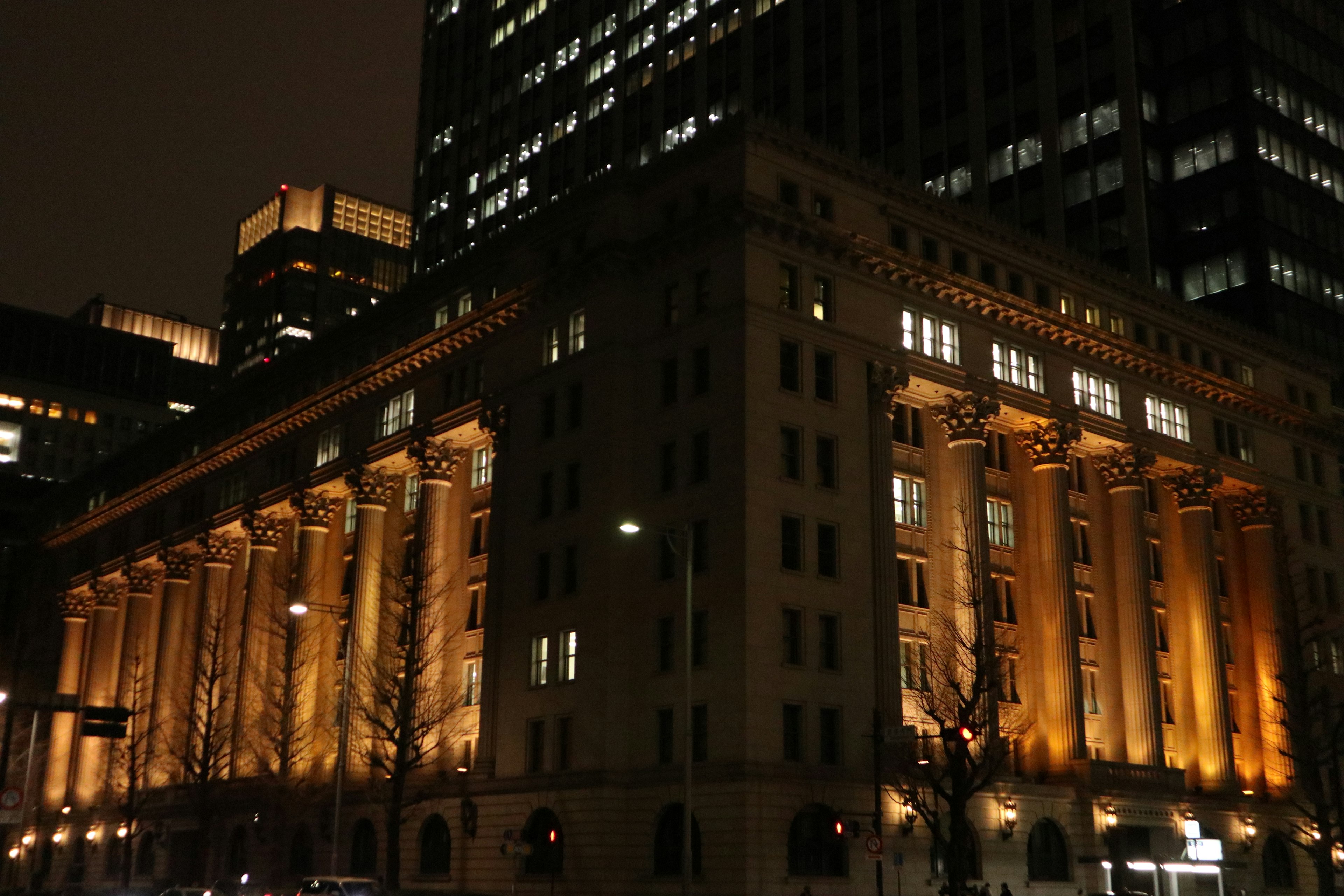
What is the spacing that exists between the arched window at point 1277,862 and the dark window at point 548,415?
43.1 metres

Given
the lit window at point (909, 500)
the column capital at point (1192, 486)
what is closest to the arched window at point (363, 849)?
the lit window at point (909, 500)

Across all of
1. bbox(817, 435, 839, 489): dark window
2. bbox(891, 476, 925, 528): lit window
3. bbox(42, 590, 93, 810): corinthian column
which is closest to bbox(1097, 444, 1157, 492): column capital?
bbox(891, 476, 925, 528): lit window

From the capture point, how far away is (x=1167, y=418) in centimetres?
7862

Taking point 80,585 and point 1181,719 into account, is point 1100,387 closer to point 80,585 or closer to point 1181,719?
point 1181,719

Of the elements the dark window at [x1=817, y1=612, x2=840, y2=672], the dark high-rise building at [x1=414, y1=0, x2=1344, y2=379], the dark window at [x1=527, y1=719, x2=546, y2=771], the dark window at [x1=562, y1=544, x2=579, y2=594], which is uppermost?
the dark high-rise building at [x1=414, y1=0, x2=1344, y2=379]

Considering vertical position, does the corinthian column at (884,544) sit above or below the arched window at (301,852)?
above

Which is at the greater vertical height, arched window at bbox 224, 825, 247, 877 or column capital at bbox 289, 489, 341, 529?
column capital at bbox 289, 489, 341, 529

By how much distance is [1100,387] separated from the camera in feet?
246

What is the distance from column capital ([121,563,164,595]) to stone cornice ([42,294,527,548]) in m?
5.07

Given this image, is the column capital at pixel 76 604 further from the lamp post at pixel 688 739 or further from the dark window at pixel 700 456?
the lamp post at pixel 688 739

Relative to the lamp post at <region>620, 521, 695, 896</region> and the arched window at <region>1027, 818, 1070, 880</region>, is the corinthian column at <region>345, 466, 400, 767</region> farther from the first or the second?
the arched window at <region>1027, 818, 1070, 880</region>

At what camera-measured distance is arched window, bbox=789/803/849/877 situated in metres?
55.3

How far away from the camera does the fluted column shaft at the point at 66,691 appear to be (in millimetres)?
111500

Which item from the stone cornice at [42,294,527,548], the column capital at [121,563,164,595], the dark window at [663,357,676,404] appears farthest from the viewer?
the column capital at [121,563,164,595]
